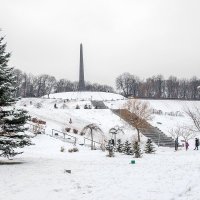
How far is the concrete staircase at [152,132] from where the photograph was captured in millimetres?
37956

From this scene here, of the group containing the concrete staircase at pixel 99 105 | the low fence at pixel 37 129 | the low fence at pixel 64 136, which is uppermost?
the concrete staircase at pixel 99 105

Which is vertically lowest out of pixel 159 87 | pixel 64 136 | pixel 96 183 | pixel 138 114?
pixel 64 136

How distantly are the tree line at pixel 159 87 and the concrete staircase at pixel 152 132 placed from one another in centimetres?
5773

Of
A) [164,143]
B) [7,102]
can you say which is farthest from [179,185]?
[164,143]

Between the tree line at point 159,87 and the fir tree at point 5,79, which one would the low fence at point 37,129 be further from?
the tree line at point 159,87

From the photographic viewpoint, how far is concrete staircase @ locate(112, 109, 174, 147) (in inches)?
1494

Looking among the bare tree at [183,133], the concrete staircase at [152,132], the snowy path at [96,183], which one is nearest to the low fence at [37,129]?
the concrete staircase at [152,132]

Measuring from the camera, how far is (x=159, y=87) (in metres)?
104

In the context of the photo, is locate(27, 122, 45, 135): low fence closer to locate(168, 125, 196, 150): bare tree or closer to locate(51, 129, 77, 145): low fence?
locate(51, 129, 77, 145): low fence

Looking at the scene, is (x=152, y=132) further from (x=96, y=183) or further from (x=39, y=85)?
(x=39, y=85)

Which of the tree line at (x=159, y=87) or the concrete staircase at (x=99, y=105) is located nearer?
the concrete staircase at (x=99, y=105)

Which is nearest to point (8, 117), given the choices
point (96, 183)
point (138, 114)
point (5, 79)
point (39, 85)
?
point (5, 79)

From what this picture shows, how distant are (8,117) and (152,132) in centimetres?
2785

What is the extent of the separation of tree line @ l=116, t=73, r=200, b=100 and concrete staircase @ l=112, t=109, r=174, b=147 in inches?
2273
